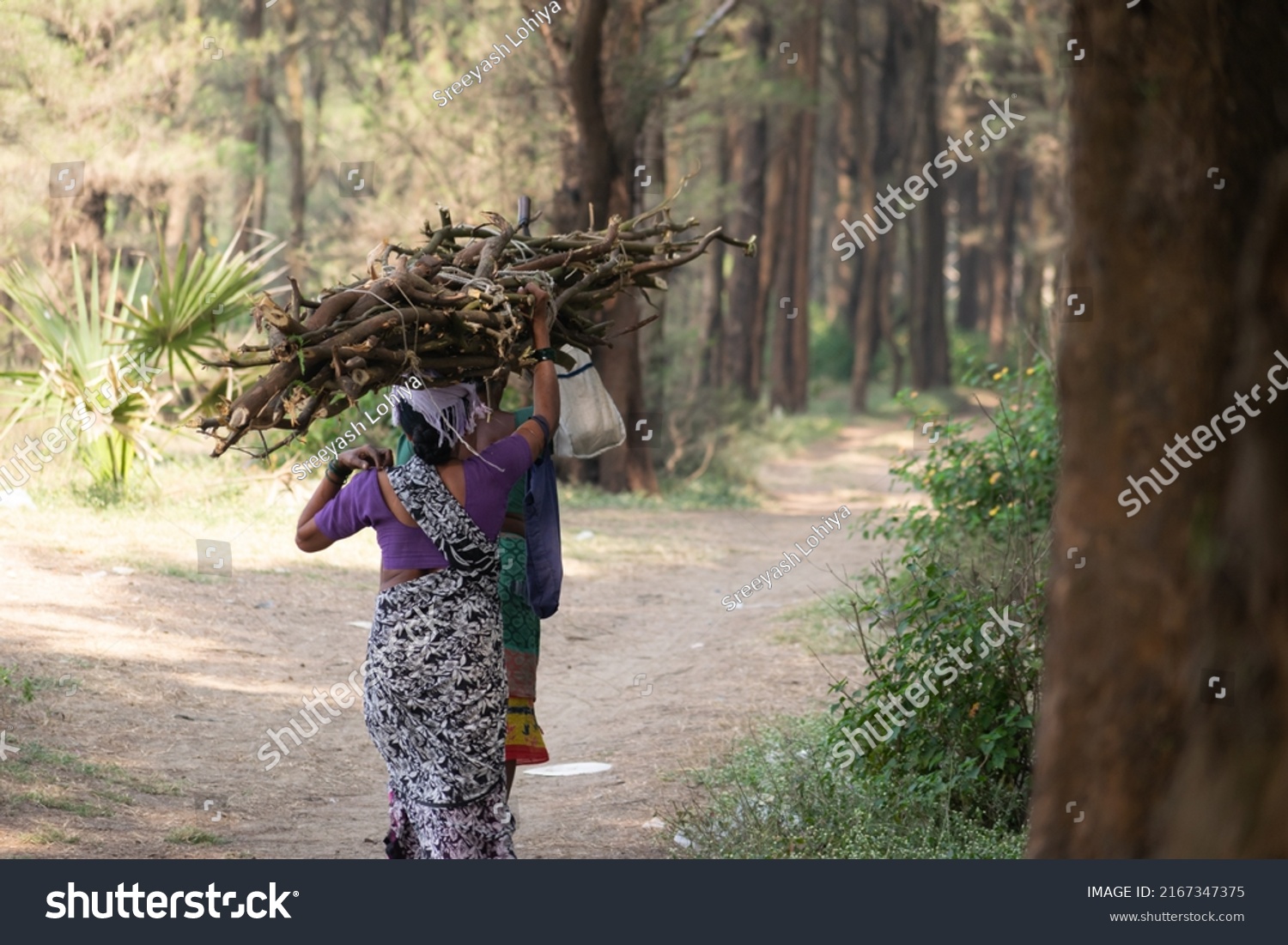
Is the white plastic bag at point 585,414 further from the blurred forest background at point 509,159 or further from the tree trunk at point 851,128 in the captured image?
the tree trunk at point 851,128

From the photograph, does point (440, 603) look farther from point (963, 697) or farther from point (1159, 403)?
point (1159, 403)

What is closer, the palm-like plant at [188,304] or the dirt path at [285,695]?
the dirt path at [285,695]

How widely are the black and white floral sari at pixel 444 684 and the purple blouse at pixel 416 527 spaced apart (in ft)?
0.18

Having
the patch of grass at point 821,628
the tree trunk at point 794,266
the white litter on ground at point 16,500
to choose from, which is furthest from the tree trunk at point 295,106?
the patch of grass at point 821,628

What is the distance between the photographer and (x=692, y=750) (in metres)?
7.29

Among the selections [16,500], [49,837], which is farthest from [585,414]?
[16,500]

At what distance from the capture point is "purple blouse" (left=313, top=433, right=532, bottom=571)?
4.70 metres

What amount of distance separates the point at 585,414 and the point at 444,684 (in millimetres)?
1156

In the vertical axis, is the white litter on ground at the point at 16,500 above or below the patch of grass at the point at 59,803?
above

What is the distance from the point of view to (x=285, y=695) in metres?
7.98

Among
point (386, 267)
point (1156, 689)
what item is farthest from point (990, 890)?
point (386, 267)

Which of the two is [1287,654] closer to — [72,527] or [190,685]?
[190,685]

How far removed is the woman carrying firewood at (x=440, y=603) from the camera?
468 cm

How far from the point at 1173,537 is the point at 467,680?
2.46 m
